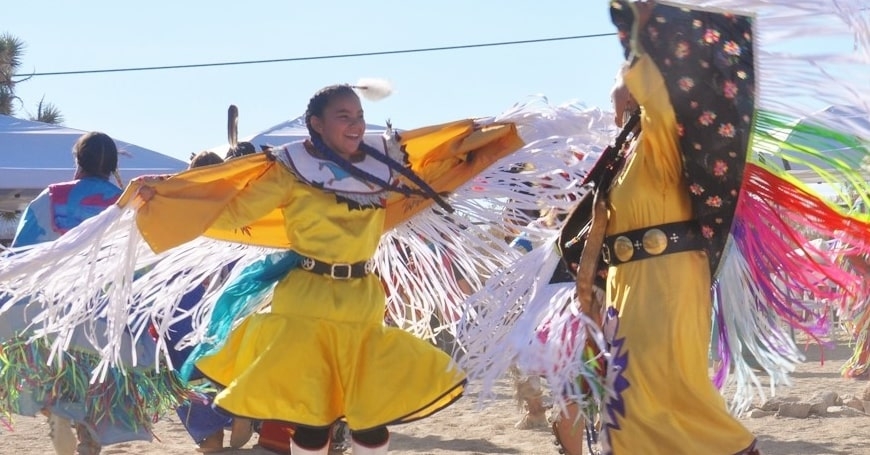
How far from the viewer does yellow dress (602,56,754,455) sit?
365 cm

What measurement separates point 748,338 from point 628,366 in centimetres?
58

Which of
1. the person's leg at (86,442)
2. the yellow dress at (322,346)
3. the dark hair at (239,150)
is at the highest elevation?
the dark hair at (239,150)

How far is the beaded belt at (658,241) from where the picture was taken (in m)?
3.81

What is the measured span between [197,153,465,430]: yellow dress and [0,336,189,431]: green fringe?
1.12 metres

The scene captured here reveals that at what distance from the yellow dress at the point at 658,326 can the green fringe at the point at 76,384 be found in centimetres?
271

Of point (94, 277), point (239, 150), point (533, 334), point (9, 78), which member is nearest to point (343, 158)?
point (94, 277)

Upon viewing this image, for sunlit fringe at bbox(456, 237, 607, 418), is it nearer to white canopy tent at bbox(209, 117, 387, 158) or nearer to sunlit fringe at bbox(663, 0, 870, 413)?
sunlit fringe at bbox(663, 0, 870, 413)

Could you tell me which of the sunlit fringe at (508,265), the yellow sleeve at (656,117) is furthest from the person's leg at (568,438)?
the yellow sleeve at (656,117)

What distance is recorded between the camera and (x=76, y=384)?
5.80 metres

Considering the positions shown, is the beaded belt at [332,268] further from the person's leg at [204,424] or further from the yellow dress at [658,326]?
the person's leg at [204,424]

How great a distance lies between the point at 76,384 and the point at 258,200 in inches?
63.0

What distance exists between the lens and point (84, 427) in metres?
5.87

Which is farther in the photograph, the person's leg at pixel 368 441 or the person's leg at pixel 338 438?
the person's leg at pixel 338 438

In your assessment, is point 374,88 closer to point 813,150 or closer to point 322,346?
point 322,346
